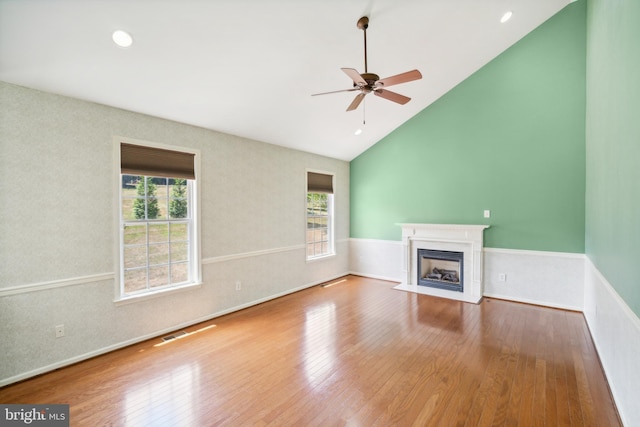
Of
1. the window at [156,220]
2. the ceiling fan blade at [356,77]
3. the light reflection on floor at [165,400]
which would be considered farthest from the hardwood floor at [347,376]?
the ceiling fan blade at [356,77]

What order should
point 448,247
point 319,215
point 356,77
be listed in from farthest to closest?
point 319,215
point 448,247
point 356,77

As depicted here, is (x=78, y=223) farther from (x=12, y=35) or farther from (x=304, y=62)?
(x=304, y=62)

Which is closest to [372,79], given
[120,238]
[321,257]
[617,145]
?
[617,145]

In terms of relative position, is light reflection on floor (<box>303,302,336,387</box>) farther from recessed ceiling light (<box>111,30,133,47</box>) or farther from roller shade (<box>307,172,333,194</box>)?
recessed ceiling light (<box>111,30,133,47</box>)

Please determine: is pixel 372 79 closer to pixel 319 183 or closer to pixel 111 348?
pixel 319 183

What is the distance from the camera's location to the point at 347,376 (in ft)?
8.52

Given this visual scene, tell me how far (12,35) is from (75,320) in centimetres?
253

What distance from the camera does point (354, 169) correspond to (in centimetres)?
660

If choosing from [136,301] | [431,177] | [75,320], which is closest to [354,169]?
[431,177]

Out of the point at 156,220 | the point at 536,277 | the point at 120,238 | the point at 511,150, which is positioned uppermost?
the point at 511,150

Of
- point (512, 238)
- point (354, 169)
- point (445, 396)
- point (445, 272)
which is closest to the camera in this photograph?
point (445, 396)

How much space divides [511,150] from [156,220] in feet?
17.8

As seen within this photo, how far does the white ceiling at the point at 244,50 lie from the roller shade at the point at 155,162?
44 centimetres

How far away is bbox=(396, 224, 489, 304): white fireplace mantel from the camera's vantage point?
4840 millimetres
